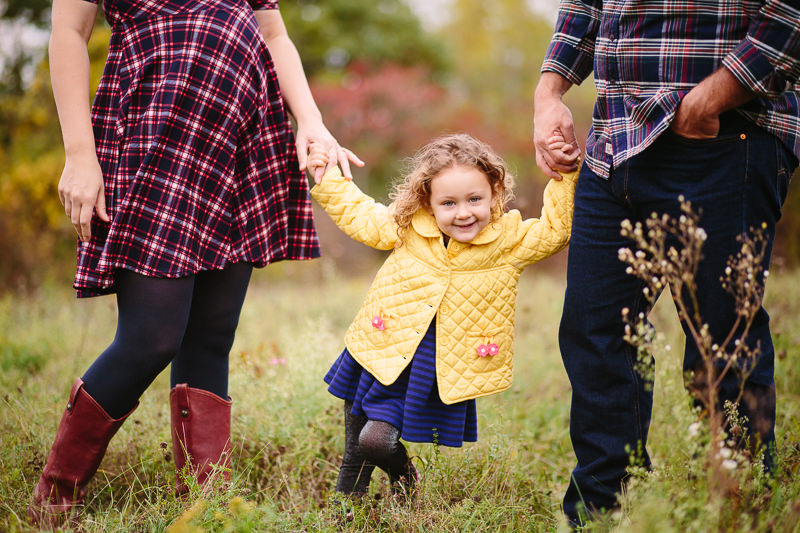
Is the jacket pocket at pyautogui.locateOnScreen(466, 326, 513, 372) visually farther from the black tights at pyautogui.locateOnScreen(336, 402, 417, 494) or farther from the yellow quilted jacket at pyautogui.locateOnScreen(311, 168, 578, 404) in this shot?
the black tights at pyautogui.locateOnScreen(336, 402, 417, 494)

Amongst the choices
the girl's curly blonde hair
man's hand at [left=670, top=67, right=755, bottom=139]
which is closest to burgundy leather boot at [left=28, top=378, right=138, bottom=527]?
the girl's curly blonde hair

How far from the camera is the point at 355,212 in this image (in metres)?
2.25

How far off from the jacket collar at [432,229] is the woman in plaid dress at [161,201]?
493mm

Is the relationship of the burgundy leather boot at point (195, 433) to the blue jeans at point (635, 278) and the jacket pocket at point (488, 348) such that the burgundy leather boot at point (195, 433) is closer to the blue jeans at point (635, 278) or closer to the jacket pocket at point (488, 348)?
the jacket pocket at point (488, 348)

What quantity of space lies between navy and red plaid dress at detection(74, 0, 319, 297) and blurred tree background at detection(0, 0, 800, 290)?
0.79 m

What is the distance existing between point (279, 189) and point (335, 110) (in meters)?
8.54

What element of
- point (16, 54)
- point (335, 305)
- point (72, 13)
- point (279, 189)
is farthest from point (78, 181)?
point (16, 54)

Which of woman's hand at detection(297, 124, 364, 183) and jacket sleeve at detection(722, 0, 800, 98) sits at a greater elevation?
jacket sleeve at detection(722, 0, 800, 98)

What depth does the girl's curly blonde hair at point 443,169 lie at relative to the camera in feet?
6.98

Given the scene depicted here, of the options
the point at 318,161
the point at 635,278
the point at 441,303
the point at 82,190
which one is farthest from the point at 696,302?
the point at 82,190

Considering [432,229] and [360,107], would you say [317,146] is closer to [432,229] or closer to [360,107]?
Result: [432,229]

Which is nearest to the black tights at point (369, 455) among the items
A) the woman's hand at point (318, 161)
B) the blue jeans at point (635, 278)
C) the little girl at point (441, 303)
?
the little girl at point (441, 303)

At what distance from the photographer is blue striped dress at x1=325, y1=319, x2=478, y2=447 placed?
2.04 meters

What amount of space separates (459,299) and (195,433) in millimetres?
930
